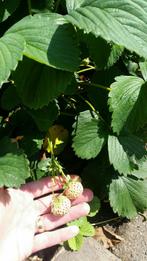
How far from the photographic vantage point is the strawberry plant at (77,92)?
1.16 m

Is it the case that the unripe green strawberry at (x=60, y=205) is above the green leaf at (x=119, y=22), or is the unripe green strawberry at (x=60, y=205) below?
below

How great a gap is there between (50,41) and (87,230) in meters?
1.00

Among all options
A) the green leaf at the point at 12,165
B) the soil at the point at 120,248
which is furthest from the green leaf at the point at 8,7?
the soil at the point at 120,248

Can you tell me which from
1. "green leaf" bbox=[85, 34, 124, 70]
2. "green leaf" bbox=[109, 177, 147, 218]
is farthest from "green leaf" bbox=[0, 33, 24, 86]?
"green leaf" bbox=[109, 177, 147, 218]

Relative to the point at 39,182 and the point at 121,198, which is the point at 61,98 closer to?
the point at 39,182

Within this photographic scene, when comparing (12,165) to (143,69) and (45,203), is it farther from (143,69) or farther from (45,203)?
(143,69)

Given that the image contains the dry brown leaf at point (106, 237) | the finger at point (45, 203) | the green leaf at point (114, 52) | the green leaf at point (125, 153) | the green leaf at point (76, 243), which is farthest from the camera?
the dry brown leaf at point (106, 237)

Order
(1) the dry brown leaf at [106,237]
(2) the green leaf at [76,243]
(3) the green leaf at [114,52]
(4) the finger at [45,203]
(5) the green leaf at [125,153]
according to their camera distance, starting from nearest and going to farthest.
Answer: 1. (3) the green leaf at [114,52]
2. (5) the green leaf at [125,153]
3. (4) the finger at [45,203]
4. (2) the green leaf at [76,243]
5. (1) the dry brown leaf at [106,237]

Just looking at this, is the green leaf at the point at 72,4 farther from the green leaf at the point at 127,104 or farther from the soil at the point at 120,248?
the soil at the point at 120,248

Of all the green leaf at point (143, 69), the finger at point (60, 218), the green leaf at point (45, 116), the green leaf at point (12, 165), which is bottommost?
the finger at point (60, 218)

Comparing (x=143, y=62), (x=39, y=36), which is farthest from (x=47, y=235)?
(x=39, y=36)

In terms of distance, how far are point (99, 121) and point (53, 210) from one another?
336mm

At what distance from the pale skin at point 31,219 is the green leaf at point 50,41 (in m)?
0.56

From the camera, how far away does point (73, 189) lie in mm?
1595
